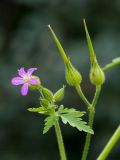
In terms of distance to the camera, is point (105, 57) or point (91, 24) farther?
point (91, 24)

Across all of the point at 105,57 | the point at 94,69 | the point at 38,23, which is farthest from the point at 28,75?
the point at 38,23

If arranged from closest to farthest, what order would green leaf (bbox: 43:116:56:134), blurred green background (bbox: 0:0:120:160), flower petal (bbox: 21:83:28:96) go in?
1. green leaf (bbox: 43:116:56:134)
2. flower petal (bbox: 21:83:28:96)
3. blurred green background (bbox: 0:0:120:160)

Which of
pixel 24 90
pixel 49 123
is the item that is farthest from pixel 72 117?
pixel 24 90

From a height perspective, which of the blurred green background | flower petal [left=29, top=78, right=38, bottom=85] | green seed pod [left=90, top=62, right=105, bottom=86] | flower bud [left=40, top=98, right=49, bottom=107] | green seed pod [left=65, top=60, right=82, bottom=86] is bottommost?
flower bud [left=40, top=98, right=49, bottom=107]

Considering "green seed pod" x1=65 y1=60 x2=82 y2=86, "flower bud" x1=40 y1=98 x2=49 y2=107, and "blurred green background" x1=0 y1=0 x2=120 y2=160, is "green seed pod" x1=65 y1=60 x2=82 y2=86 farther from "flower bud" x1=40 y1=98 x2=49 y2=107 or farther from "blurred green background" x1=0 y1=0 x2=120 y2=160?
"blurred green background" x1=0 y1=0 x2=120 y2=160

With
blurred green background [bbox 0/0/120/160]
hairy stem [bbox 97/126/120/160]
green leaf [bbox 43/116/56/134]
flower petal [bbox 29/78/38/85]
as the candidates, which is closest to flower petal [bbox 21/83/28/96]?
flower petal [bbox 29/78/38/85]

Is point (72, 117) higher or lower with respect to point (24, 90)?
lower

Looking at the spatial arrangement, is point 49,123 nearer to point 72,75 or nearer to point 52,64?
point 72,75

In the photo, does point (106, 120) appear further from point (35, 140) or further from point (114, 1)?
point (114, 1)
